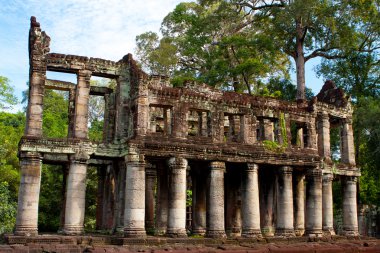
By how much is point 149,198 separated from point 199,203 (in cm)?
262

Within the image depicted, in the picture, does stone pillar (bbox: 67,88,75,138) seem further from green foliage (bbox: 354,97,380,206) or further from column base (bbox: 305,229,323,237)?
green foliage (bbox: 354,97,380,206)

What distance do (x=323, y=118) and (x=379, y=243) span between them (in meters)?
7.39

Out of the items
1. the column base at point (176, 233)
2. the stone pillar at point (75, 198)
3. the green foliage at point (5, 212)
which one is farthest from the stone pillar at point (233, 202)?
the green foliage at point (5, 212)

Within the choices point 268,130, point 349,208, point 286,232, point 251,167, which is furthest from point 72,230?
point 349,208

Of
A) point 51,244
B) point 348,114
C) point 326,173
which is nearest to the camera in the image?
point 51,244

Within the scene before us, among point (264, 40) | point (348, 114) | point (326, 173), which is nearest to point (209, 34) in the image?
point (264, 40)

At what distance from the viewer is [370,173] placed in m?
34.2

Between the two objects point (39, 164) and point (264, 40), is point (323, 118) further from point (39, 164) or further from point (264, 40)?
point (39, 164)

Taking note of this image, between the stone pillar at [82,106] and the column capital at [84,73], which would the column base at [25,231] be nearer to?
the stone pillar at [82,106]

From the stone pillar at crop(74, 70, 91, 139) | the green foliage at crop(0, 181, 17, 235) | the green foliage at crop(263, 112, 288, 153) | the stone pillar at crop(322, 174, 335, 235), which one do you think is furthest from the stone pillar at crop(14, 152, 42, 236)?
the stone pillar at crop(322, 174, 335, 235)

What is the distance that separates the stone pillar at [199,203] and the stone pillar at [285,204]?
150 inches

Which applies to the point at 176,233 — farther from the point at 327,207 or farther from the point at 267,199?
the point at 327,207

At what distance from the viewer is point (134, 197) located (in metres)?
19.4

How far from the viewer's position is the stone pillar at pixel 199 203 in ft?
74.9
